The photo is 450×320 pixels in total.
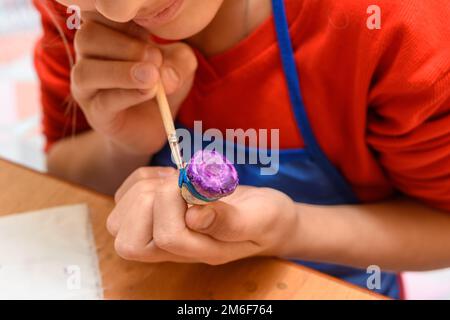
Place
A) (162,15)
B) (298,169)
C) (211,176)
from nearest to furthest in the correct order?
(211,176), (162,15), (298,169)

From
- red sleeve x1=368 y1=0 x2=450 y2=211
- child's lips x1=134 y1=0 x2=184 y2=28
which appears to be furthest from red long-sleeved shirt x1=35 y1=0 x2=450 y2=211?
child's lips x1=134 y1=0 x2=184 y2=28

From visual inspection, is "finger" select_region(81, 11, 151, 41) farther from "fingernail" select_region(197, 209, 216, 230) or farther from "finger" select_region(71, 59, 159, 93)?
"fingernail" select_region(197, 209, 216, 230)

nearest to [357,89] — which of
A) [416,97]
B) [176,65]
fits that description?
[416,97]

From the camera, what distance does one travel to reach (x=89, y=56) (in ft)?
1.71

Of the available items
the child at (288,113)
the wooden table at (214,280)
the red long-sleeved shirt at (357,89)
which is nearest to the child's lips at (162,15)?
the child at (288,113)

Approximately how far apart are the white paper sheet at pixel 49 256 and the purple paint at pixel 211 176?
0.55ft

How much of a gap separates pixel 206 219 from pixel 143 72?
158 millimetres

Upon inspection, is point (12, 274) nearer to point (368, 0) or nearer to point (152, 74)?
point (152, 74)

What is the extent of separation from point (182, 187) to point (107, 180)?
38 centimetres

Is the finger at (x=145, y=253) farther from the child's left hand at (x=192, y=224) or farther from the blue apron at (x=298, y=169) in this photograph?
the blue apron at (x=298, y=169)

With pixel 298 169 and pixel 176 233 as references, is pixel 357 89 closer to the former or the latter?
pixel 298 169

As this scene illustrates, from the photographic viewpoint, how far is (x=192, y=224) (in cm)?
42

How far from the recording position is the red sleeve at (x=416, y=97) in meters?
0.46

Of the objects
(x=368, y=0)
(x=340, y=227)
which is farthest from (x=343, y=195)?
(x=368, y=0)
